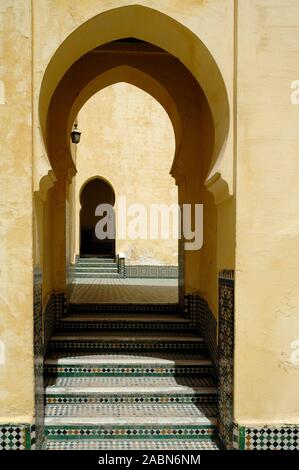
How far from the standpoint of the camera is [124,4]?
3.01 meters

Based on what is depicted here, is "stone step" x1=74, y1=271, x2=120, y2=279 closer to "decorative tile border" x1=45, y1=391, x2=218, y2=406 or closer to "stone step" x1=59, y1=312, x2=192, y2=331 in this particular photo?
"stone step" x1=59, y1=312, x2=192, y2=331

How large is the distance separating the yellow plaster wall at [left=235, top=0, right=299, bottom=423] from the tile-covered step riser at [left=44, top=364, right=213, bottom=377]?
1.19 metres

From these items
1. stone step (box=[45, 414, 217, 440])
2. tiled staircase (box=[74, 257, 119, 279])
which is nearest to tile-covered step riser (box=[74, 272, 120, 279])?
tiled staircase (box=[74, 257, 119, 279])

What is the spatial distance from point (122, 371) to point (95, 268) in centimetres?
792

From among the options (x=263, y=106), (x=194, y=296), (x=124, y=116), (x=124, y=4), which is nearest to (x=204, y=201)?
(x=194, y=296)

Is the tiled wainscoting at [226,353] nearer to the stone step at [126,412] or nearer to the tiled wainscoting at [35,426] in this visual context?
the stone step at [126,412]

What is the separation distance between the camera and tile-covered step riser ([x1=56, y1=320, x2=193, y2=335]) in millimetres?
4754

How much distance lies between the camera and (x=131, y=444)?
11.1ft

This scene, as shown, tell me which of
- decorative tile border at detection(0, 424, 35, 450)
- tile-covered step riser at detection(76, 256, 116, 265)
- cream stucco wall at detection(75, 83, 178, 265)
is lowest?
decorative tile border at detection(0, 424, 35, 450)

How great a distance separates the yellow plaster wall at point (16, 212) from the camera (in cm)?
288

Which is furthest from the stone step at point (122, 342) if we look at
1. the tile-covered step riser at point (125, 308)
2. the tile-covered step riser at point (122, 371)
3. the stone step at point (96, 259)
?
the stone step at point (96, 259)

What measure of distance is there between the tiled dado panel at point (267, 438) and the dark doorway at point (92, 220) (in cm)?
1392

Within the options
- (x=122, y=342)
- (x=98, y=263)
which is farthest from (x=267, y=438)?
(x=98, y=263)
